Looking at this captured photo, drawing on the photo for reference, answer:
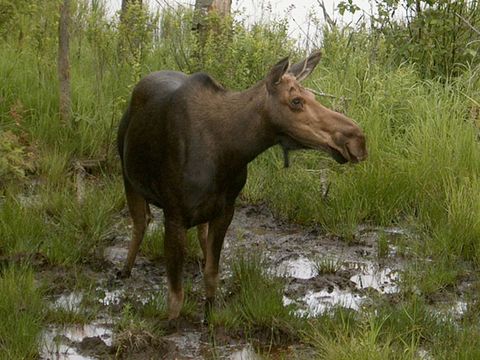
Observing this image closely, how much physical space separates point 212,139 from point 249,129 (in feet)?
0.78

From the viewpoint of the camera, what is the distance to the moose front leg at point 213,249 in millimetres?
6047

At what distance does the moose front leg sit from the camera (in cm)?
605

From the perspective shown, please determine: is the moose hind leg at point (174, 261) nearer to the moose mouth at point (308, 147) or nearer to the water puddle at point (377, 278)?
the moose mouth at point (308, 147)

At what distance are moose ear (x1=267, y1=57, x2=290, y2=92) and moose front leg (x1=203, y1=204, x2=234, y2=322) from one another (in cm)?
87

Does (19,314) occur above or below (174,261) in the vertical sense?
below

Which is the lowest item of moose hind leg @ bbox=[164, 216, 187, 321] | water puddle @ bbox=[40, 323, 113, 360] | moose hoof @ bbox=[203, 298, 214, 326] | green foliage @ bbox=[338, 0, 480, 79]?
water puddle @ bbox=[40, 323, 113, 360]

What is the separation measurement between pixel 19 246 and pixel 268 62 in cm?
348

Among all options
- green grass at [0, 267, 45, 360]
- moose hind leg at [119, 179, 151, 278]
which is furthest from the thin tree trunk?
green grass at [0, 267, 45, 360]

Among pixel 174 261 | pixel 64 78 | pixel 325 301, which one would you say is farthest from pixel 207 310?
pixel 64 78

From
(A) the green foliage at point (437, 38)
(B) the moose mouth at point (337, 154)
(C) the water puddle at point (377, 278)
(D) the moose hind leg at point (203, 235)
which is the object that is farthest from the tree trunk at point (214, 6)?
(B) the moose mouth at point (337, 154)

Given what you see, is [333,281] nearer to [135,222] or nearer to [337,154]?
[135,222]

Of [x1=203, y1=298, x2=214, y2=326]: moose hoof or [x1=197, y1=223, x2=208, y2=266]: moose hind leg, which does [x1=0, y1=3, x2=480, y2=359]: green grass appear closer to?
[x1=203, y1=298, x2=214, y2=326]: moose hoof

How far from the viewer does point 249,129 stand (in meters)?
5.72

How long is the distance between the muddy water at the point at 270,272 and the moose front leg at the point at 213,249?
0.31m
